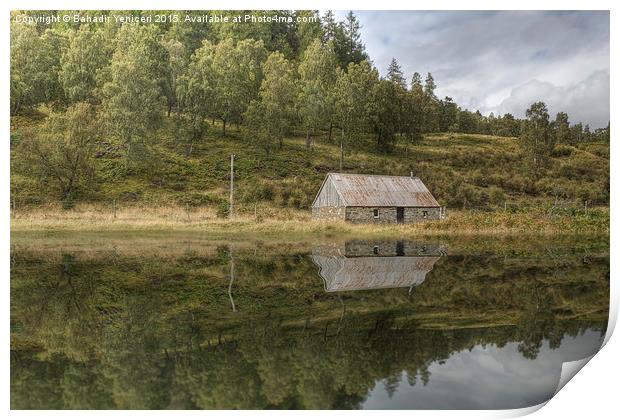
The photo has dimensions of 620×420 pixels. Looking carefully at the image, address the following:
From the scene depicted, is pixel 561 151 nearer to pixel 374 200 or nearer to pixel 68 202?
pixel 374 200

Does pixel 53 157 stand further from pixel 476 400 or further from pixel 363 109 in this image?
pixel 476 400

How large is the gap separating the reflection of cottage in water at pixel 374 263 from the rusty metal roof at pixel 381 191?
2.06 metres

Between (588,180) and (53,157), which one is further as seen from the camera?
(53,157)

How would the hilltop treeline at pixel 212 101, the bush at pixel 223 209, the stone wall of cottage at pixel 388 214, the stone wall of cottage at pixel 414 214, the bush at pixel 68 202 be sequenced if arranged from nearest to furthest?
1. the hilltop treeline at pixel 212 101
2. the bush at pixel 68 202
3. the bush at pixel 223 209
4. the stone wall of cottage at pixel 388 214
5. the stone wall of cottage at pixel 414 214

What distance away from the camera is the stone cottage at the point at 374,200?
1500cm

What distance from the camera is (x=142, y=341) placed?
6.89 m

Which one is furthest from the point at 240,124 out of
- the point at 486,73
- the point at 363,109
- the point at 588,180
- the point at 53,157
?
the point at 588,180

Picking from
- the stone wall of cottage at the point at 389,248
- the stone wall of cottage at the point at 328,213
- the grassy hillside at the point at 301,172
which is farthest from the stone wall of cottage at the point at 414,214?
the stone wall of cottage at the point at 328,213

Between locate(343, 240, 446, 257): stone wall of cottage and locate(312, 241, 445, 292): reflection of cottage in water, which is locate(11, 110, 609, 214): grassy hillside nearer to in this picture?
locate(343, 240, 446, 257): stone wall of cottage

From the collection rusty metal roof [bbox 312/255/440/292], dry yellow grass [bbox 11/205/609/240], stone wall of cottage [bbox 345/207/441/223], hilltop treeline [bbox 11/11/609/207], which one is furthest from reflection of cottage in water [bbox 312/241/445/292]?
hilltop treeline [bbox 11/11/609/207]

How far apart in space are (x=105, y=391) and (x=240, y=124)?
40.2 feet

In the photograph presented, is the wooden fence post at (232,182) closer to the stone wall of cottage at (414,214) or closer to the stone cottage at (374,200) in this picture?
the stone cottage at (374,200)

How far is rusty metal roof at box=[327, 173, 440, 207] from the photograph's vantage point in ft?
50.4

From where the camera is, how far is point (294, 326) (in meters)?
7.45
